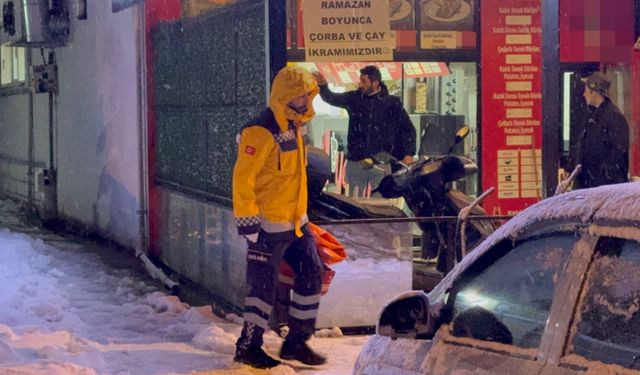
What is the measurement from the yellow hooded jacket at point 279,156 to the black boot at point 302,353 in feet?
2.51

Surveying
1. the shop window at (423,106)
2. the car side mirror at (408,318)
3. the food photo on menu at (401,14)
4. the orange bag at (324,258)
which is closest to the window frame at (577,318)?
the car side mirror at (408,318)

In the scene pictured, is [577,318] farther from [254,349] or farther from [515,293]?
[254,349]

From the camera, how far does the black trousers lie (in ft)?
25.0

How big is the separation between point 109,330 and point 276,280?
2.06 metres

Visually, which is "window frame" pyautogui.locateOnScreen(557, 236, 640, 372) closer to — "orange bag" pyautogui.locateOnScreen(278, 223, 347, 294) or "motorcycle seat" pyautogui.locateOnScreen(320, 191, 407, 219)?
"orange bag" pyautogui.locateOnScreen(278, 223, 347, 294)

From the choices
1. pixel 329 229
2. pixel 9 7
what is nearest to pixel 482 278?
pixel 329 229

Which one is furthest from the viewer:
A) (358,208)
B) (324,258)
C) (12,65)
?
(12,65)

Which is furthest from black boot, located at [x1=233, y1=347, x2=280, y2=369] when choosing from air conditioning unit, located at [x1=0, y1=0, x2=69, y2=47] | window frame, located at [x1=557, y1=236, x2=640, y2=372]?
air conditioning unit, located at [x1=0, y1=0, x2=69, y2=47]

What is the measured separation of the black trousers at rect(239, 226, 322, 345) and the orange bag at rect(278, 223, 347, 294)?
0.09m

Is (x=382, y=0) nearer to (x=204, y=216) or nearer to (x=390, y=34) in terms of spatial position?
(x=390, y=34)

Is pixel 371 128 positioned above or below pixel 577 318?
above

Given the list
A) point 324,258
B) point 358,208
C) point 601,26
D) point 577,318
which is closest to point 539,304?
point 577,318

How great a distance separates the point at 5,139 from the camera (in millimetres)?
21172

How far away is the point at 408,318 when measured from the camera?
13.5 feet
